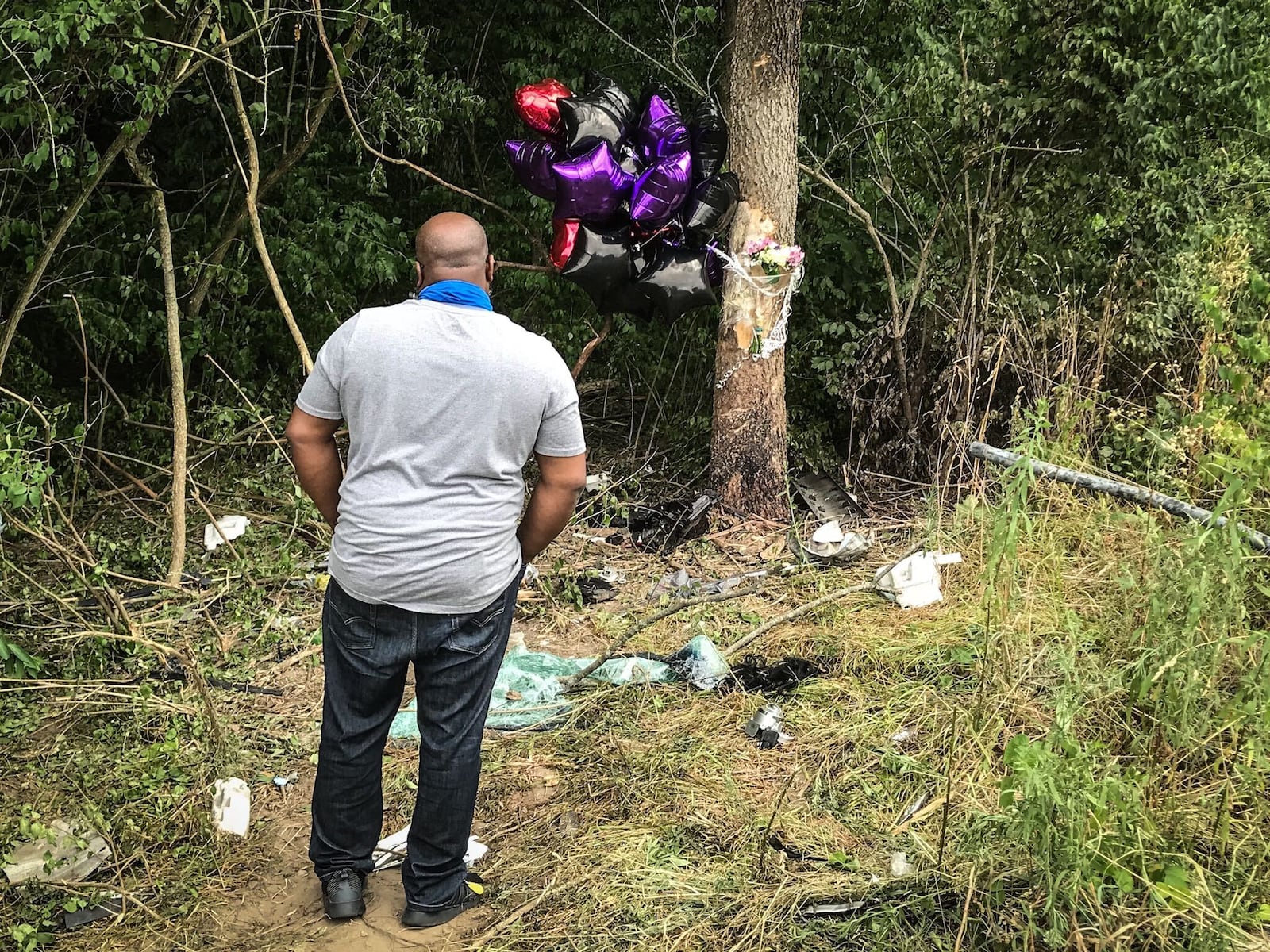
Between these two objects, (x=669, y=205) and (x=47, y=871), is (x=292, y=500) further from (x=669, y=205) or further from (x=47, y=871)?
(x=47, y=871)

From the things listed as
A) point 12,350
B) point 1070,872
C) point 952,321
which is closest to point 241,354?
point 12,350

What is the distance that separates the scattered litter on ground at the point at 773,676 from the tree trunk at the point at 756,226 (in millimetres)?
1653

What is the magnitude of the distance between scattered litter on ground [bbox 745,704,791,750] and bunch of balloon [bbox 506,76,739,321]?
92.7 inches

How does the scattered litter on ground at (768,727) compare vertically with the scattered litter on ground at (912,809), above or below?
below

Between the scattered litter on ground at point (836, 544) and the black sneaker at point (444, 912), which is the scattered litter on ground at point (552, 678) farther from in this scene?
the scattered litter on ground at point (836, 544)

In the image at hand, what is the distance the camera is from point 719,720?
12.1 ft

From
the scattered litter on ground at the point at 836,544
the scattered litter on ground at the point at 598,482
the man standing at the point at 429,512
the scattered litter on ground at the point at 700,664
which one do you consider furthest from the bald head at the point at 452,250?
the scattered litter on ground at the point at 598,482

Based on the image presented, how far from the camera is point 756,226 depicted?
17.8ft

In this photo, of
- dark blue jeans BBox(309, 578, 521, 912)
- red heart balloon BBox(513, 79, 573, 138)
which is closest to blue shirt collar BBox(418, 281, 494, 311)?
dark blue jeans BBox(309, 578, 521, 912)

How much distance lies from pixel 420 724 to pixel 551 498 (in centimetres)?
66

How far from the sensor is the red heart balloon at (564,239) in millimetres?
5191

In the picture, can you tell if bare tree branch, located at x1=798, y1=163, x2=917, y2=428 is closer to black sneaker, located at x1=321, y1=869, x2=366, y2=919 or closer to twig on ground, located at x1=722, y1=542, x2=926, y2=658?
twig on ground, located at x1=722, y1=542, x2=926, y2=658

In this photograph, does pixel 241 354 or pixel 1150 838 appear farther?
pixel 241 354

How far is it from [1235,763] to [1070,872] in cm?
57
